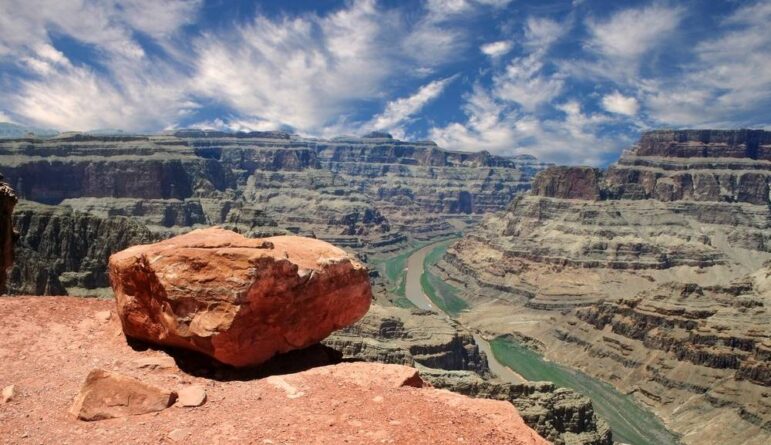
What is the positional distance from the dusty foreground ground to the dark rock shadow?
47 millimetres

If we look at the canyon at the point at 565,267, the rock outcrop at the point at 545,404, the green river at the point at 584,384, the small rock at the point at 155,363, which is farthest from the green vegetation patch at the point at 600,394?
the small rock at the point at 155,363

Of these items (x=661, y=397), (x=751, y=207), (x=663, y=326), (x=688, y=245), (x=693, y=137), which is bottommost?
(x=661, y=397)

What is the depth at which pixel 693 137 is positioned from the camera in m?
181

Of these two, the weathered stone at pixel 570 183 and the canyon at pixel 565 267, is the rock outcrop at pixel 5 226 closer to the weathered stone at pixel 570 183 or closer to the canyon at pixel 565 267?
the canyon at pixel 565 267

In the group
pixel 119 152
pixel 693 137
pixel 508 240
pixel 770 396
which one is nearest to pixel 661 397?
pixel 770 396

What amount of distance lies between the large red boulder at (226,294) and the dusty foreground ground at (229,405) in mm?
802

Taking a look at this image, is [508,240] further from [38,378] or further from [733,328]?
[38,378]

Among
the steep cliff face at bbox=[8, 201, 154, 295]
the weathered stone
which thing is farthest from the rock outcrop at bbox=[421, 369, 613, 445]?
the weathered stone

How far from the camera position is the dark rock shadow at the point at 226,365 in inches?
548

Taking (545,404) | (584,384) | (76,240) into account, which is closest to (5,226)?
(545,404)

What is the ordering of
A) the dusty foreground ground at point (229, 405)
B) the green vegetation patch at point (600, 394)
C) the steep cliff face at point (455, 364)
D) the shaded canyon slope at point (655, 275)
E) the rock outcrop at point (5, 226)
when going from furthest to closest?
1. the shaded canyon slope at point (655, 275)
2. the green vegetation patch at point (600, 394)
3. the steep cliff face at point (455, 364)
4. the rock outcrop at point (5, 226)
5. the dusty foreground ground at point (229, 405)

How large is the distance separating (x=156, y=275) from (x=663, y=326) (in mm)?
81473

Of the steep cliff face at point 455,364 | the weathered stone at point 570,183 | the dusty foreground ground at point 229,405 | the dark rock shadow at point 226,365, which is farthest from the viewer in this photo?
the weathered stone at point 570,183

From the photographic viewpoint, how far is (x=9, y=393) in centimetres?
1210
